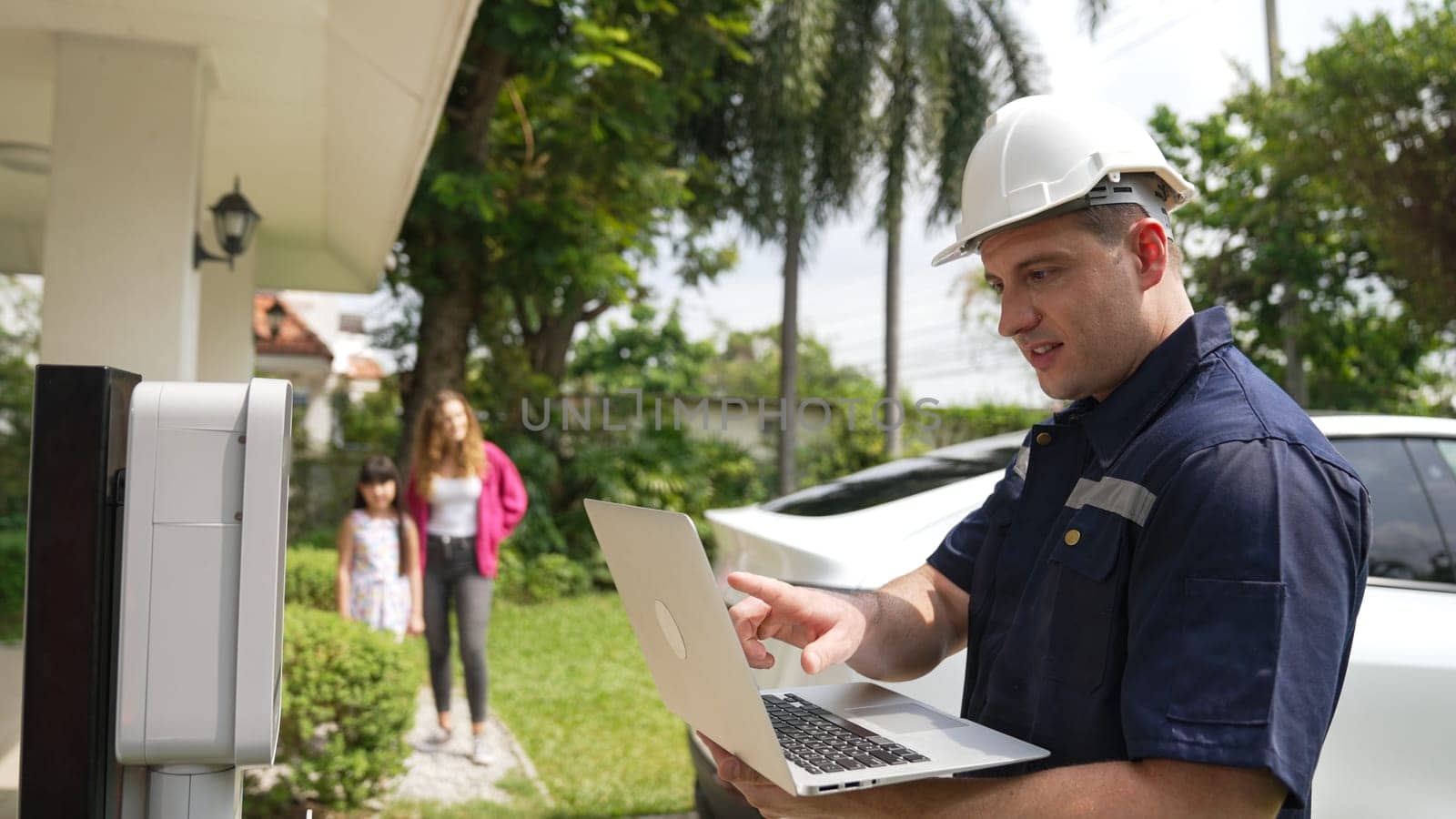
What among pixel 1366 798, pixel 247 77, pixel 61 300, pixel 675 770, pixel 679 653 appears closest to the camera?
pixel 679 653

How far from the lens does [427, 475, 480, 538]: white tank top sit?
5.47 metres

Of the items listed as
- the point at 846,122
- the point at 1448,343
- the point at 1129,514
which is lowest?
the point at 1129,514

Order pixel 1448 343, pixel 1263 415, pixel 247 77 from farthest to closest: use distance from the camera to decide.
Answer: pixel 1448 343
pixel 247 77
pixel 1263 415

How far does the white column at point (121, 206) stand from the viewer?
4.21 metres

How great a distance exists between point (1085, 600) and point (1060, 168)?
0.55 meters

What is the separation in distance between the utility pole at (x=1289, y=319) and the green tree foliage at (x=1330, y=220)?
2.7 inches

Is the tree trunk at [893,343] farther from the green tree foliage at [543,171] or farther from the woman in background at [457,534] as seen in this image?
the woman in background at [457,534]

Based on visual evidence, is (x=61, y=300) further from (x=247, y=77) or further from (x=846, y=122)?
(x=846, y=122)

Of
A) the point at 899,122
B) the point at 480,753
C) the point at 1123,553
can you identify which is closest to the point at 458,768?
the point at 480,753

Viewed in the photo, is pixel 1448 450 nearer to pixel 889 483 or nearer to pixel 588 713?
pixel 889 483

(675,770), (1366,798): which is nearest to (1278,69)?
(675,770)

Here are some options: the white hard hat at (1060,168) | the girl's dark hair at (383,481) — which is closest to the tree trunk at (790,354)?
the girl's dark hair at (383,481)

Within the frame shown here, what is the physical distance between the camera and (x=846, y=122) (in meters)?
13.3

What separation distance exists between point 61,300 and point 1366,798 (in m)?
4.39
